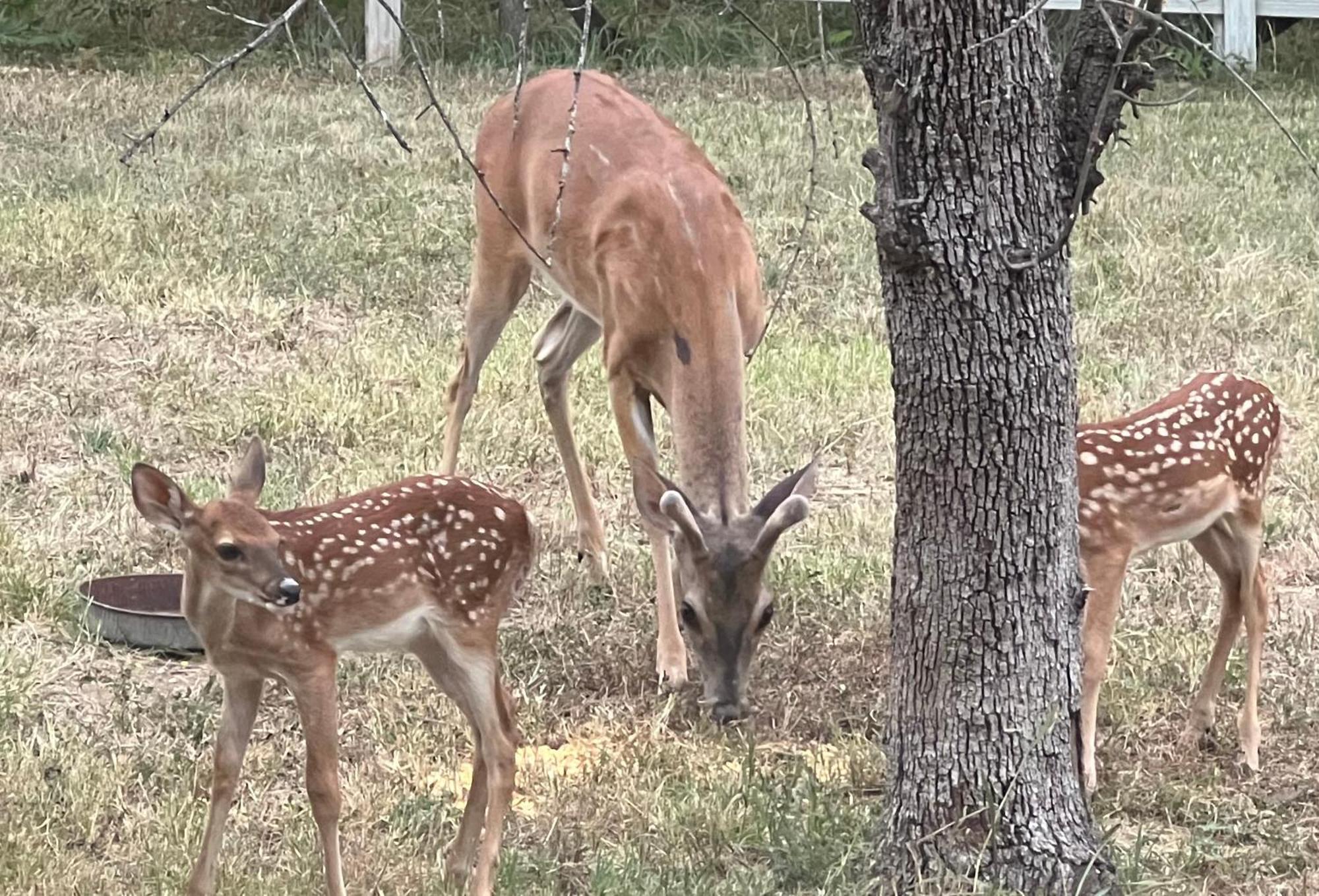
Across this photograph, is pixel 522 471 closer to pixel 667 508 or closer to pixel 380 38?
pixel 667 508

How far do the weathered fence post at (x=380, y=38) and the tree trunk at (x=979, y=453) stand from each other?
12.0 metres

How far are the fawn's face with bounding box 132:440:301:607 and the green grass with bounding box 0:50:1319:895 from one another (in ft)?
2.08

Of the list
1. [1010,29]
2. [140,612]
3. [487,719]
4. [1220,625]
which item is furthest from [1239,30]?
[1010,29]

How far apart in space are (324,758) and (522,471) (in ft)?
10.7

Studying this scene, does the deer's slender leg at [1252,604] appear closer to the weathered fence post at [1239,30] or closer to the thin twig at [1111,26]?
the thin twig at [1111,26]

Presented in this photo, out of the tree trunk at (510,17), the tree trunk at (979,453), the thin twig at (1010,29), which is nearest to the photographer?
the thin twig at (1010,29)

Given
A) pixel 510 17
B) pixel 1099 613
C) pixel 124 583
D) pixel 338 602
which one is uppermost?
pixel 510 17

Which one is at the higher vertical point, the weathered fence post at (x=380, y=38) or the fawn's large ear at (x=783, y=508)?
the weathered fence post at (x=380, y=38)

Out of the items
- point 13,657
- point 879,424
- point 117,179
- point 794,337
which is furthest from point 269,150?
point 13,657

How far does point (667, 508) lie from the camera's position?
486 centimetres

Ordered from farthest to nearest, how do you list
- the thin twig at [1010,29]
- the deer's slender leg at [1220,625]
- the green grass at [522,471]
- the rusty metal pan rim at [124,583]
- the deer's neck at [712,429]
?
1. the rusty metal pan rim at [124,583]
2. the deer's neck at [712,429]
3. the deer's slender leg at [1220,625]
4. the green grass at [522,471]
5. the thin twig at [1010,29]

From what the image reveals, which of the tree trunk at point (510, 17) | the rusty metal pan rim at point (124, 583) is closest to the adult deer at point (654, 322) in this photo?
the rusty metal pan rim at point (124, 583)

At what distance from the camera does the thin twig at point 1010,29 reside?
327cm

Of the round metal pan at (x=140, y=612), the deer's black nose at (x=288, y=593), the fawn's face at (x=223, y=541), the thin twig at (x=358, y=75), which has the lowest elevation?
the round metal pan at (x=140, y=612)
